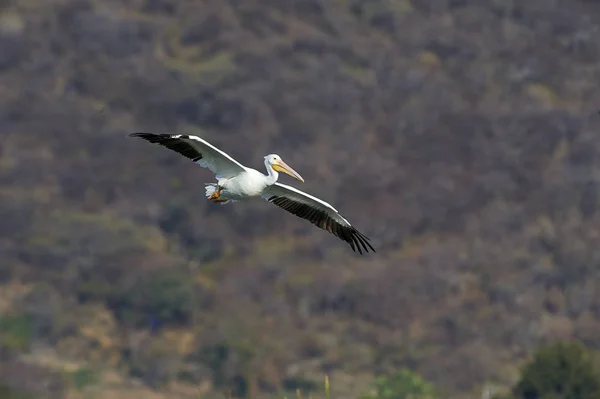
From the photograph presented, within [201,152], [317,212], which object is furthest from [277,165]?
[201,152]

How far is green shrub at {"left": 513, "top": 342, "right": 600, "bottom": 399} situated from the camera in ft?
129

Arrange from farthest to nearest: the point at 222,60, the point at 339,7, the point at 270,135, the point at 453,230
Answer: the point at 339,7
the point at 222,60
the point at 270,135
the point at 453,230

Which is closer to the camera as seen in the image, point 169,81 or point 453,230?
point 453,230

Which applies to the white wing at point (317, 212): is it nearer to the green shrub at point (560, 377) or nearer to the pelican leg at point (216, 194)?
the pelican leg at point (216, 194)

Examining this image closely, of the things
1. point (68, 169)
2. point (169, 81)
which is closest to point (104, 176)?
point (68, 169)

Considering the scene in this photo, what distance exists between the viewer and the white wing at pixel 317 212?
14.2m

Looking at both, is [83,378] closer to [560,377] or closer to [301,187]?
[301,187]

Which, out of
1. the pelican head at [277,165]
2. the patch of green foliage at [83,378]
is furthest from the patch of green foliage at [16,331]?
the pelican head at [277,165]

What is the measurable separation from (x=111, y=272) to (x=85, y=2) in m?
22.8

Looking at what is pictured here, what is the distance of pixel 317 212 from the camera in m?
14.5

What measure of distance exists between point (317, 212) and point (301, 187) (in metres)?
42.4

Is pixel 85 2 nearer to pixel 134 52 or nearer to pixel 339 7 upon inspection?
pixel 134 52

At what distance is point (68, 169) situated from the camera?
6456 cm

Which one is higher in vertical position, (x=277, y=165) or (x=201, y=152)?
(x=277, y=165)
